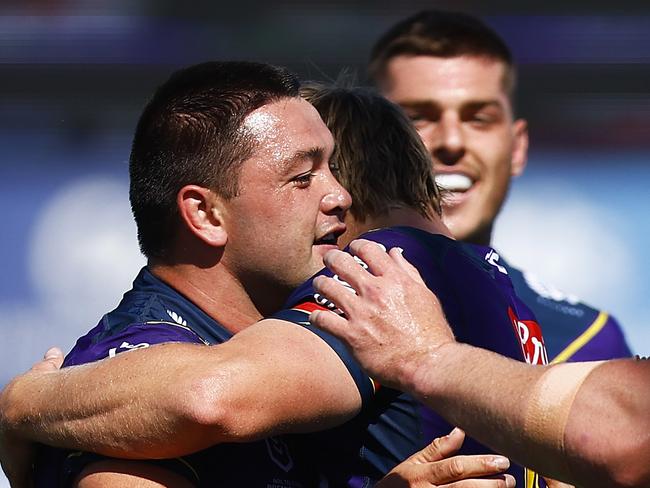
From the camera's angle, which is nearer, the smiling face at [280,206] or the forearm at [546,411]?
the forearm at [546,411]

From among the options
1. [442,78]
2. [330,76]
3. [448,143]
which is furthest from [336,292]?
[330,76]

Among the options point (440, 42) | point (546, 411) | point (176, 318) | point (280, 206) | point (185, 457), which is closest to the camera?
point (546, 411)

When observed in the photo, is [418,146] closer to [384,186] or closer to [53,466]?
[384,186]

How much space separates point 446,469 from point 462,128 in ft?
9.72

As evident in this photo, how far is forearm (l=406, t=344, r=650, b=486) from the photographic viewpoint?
197cm

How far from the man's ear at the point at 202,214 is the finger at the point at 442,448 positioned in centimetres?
79

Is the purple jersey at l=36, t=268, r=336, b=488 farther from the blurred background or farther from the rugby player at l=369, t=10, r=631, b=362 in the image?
the blurred background

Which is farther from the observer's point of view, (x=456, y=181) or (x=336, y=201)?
(x=456, y=181)

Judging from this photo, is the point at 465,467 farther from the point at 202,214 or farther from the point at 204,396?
the point at 202,214

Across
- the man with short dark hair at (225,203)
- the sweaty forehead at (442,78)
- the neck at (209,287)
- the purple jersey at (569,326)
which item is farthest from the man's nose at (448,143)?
the neck at (209,287)

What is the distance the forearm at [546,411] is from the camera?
1.97 meters

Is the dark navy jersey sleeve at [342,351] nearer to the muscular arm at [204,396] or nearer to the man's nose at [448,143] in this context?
the muscular arm at [204,396]

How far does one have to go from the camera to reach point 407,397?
8.59ft

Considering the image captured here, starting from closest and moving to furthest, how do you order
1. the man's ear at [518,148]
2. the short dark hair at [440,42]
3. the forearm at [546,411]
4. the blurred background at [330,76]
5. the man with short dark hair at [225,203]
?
1. the forearm at [546,411]
2. the man with short dark hair at [225,203]
3. the short dark hair at [440,42]
4. the man's ear at [518,148]
5. the blurred background at [330,76]
